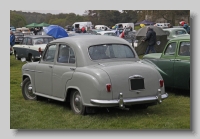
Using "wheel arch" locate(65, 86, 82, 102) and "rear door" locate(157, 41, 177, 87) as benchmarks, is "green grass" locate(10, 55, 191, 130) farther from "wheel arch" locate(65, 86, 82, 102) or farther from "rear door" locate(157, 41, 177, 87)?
"rear door" locate(157, 41, 177, 87)

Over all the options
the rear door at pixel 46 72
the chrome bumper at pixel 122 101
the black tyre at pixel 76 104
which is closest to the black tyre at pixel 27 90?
the rear door at pixel 46 72

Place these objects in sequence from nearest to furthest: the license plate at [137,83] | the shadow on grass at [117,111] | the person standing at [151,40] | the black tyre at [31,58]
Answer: the license plate at [137,83], the shadow on grass at [117,111], the person standing at [151,40], the black tyre at [31,58]

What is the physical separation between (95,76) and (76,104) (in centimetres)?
89

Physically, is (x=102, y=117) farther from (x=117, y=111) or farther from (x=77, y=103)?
(x=77, y=103)

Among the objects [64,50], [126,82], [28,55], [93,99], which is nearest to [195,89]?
[126,82]

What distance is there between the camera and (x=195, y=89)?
6.33 metres

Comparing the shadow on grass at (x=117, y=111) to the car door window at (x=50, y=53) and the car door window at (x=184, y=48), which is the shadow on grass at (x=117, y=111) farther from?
the car door window at (x=184, y=48)

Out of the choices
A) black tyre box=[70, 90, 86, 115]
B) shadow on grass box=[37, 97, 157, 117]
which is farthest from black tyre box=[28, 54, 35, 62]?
black tyre box=[70, 90, 86, 115]

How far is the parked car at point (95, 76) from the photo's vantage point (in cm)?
680

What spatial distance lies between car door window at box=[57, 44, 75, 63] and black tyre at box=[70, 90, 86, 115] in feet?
2.16

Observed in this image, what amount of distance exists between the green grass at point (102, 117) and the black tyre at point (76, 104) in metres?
0.10

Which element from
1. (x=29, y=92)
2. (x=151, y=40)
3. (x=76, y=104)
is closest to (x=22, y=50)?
(x=151, y=40)

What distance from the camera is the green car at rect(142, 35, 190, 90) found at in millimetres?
8945

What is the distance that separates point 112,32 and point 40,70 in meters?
18.5
